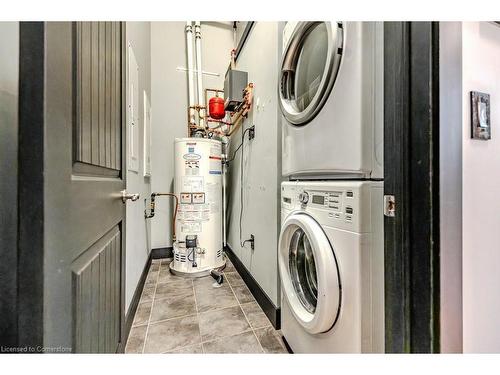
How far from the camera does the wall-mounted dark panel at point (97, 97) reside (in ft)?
1.64

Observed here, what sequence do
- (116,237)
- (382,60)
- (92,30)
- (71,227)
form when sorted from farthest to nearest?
(116,237) → (382,60) → (92,30) → (71,227)

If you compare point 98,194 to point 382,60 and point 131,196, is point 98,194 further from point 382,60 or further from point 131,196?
point 382,60

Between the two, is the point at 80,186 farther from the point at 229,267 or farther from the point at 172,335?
the point at 229,267

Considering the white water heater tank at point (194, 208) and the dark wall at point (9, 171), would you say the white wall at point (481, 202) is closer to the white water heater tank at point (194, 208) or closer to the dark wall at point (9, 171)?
the dark wall at point (9, 171)

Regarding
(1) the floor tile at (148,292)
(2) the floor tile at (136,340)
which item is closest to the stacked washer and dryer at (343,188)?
(2) the floor tile at (136,340)

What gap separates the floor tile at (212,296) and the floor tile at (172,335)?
0.16 metres

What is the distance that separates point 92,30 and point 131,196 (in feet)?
1.93

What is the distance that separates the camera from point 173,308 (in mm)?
1522

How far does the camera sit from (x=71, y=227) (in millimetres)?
455

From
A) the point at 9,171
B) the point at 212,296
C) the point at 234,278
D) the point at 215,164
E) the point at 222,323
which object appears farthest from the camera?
the point at 215,164

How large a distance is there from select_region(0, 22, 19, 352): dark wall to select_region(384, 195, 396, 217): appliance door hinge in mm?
854

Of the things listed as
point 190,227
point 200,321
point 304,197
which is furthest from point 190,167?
point 304,197

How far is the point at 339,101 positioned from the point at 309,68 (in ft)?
1.11
